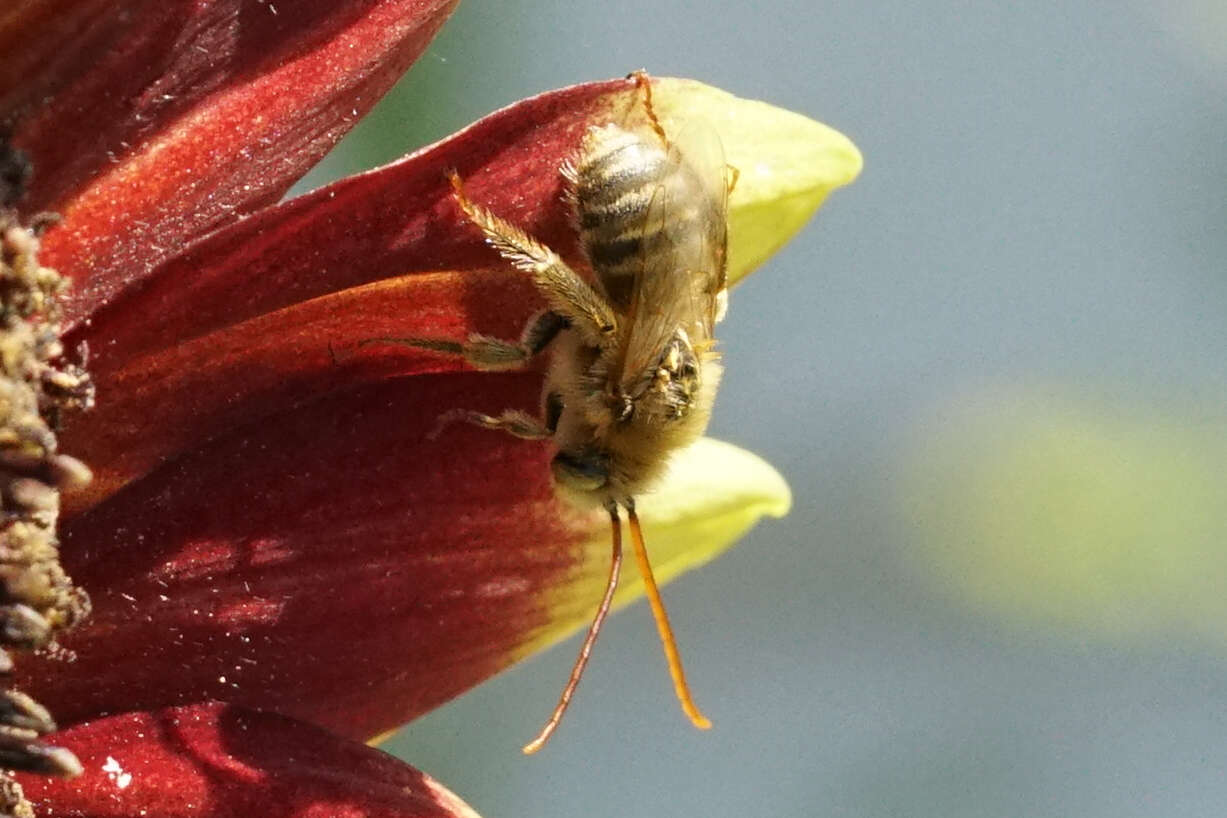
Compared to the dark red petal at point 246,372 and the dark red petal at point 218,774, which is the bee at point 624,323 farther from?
the dark red petal at point 218,774

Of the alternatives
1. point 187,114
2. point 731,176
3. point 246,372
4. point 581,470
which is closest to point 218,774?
point 246,372

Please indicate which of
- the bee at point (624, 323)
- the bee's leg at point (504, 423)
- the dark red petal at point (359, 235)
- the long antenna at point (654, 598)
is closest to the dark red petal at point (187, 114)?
the dark red petal at point (359, 235)

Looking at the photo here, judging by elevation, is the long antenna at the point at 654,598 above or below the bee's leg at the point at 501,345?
below

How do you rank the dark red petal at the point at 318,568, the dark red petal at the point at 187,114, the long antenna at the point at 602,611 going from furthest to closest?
the long antenna at the point at 602,611 → the dark red petal at the point at 318,568 → the dark red petal at the point at 187,114

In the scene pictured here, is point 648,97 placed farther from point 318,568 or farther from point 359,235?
point 318,568

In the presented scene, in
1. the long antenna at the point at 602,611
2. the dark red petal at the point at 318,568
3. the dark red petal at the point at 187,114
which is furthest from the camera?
the long antenna at the point at 602,611

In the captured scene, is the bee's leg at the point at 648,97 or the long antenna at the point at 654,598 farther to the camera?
the long antenna at the point at 654,598
